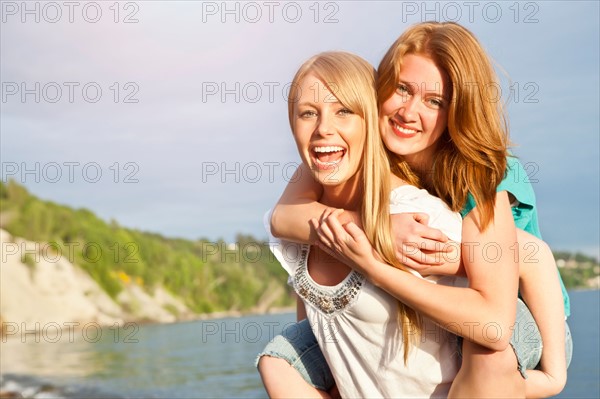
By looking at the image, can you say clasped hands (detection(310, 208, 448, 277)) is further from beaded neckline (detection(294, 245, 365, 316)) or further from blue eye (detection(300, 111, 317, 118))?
blue eye (detection(300, 111, 317, 118))

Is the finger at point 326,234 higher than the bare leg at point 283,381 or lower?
higher

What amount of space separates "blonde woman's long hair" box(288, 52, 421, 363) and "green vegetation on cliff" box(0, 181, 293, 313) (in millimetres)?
18898

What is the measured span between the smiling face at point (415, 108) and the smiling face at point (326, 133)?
0.40 ft

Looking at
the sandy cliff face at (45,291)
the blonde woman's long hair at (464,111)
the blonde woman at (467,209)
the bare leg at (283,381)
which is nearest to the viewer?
the blonde woman at (467,209)

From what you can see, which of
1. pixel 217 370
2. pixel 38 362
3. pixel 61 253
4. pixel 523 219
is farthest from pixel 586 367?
pixel 523 219

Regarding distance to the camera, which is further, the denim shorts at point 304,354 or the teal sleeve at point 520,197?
the denim shorts at point 304,354

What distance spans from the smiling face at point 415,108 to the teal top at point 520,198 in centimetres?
29

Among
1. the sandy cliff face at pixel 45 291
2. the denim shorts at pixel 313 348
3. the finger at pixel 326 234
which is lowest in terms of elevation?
the sandy cliff face at pixel 45 291

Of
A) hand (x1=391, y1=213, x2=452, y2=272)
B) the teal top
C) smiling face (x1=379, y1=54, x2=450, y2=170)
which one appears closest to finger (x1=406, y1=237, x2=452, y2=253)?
hand (x1=391, y1=213, x2=452, y2=272)

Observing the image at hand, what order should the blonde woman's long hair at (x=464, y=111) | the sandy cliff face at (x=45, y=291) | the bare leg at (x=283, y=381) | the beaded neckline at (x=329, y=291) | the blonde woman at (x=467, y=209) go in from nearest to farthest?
the blonde woman at (x=467, y=209)
the blonde woman's long hair at (x=464, y=111)
the beaded neckline at (x=329, y=291)
the bare leg at (x=283, y=381)
the sandy cliff face at (x=45, y=291)

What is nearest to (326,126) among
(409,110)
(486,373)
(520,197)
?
(409,110)

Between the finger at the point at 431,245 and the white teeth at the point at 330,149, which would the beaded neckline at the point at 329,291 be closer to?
the finger at the point at 431,245

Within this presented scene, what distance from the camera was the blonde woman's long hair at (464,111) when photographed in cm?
283

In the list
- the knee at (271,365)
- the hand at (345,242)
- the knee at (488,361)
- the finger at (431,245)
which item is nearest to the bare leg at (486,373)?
the knee at (488,361)
